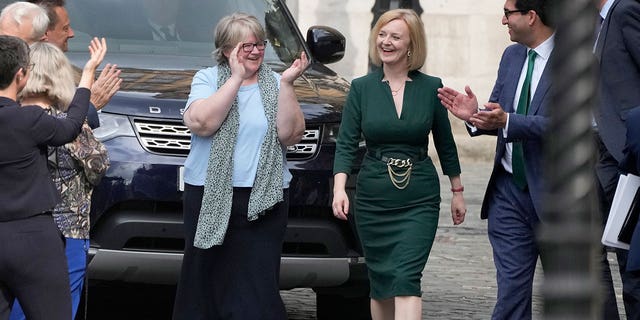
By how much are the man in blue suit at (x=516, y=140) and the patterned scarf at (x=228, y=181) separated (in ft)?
2.57

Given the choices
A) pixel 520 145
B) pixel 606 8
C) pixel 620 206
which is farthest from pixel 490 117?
pixel 606 8

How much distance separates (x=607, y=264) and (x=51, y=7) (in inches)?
113

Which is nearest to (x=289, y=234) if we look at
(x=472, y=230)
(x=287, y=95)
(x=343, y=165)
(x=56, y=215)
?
(x=343, y=165)

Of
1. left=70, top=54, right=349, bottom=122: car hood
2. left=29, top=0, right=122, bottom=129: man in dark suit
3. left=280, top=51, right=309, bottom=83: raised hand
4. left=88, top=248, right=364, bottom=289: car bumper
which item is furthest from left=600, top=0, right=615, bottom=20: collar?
left=29, top=0, right=122, bottom=129: man in dark suit

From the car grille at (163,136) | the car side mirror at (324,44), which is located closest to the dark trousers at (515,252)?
the car grille at (163,136)

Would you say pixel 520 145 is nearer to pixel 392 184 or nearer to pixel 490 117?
pixel 490 117

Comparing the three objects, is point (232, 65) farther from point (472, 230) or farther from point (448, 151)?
point (472, 230)

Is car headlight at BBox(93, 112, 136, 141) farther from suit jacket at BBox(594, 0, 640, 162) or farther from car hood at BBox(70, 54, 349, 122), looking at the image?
suit jacket at BBox(594, 0, 640, 162)

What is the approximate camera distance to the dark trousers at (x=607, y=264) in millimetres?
5680

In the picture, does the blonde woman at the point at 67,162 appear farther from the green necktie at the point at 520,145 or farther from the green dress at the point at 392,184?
the green necktie at the point at 520,145

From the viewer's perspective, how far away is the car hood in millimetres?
6535

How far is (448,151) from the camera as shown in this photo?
20.3ft

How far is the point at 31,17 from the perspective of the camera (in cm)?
553

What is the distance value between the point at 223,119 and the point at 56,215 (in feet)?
2.80
